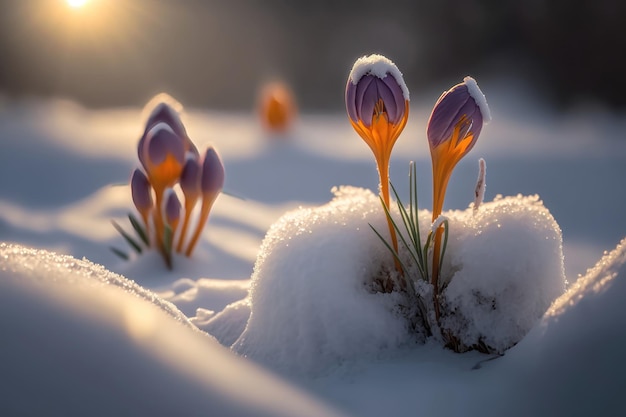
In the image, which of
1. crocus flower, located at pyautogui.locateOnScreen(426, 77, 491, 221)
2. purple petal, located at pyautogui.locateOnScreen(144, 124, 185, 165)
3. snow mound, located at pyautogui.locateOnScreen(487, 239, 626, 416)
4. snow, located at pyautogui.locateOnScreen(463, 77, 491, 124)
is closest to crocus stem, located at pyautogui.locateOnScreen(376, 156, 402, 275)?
crocus flower, located at pyautogui.locateOnScreen(426, 77, 491, 221)

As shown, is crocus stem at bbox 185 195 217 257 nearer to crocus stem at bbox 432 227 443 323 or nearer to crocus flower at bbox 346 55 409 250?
crocus flower at bbox 346 55 409 250

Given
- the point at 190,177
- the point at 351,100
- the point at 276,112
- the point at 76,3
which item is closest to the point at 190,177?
the point at 190,177

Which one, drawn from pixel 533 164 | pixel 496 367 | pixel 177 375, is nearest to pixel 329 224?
pixel 496 367

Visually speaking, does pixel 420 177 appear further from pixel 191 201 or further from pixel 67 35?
pixel 67 35

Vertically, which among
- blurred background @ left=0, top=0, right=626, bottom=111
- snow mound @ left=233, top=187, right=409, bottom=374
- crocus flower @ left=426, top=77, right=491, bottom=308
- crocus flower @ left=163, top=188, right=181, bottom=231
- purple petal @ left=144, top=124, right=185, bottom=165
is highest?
blurred background @ left=0, top=0, right=626, bottom=111

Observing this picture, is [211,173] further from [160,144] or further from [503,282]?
[503,282]

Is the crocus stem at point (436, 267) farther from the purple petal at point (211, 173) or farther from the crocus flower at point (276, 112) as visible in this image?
the crocus flower at point (276, 112)
